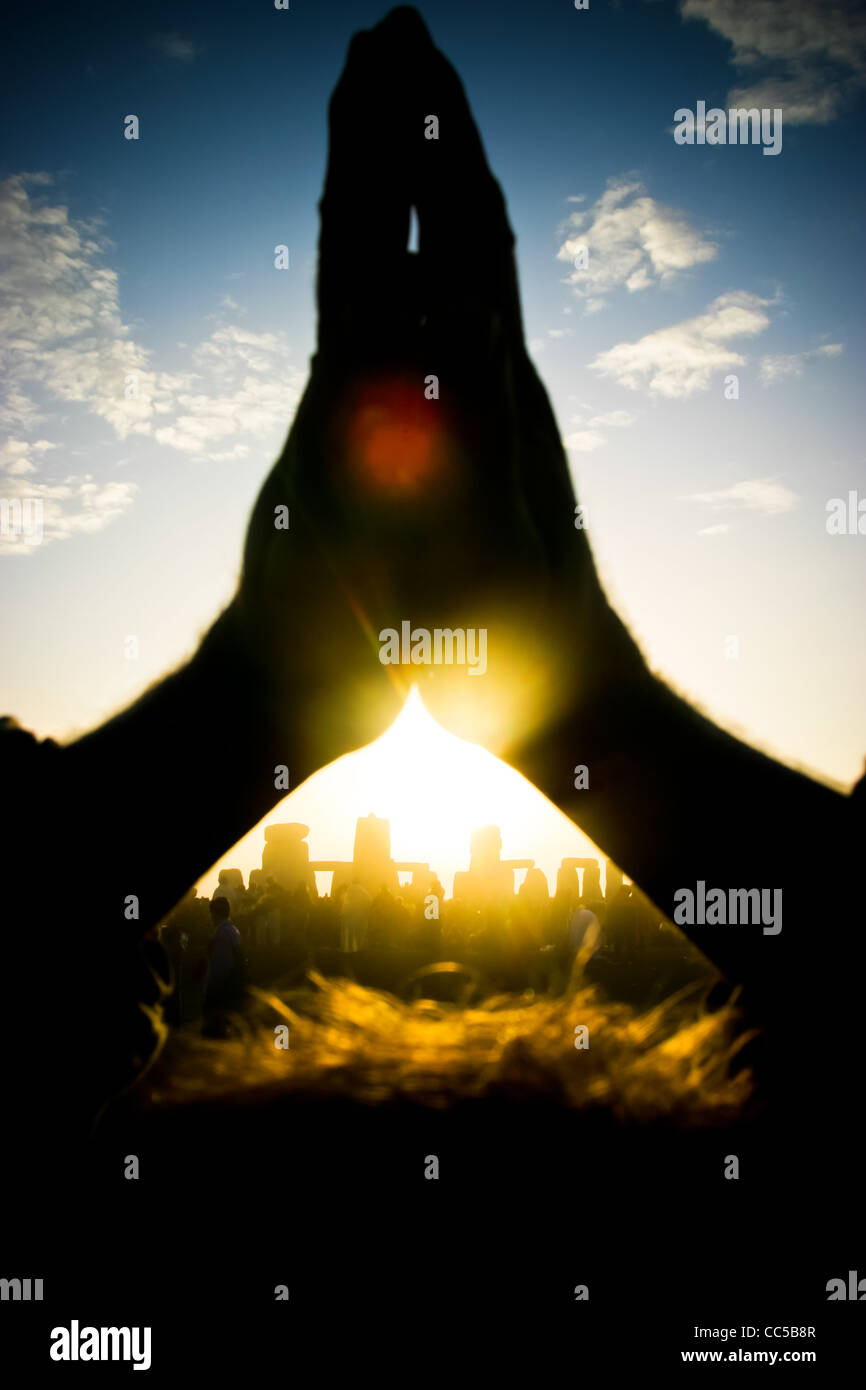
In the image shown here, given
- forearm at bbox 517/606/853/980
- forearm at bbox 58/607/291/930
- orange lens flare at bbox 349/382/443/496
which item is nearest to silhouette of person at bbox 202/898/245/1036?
forearm at bbox 58/607/291/930

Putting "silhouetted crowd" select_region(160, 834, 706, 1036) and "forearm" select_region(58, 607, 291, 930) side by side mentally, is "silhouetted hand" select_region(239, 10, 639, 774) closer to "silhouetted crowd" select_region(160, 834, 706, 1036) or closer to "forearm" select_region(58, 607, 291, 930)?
"forearm" select_region(58, 607, 291, 930)

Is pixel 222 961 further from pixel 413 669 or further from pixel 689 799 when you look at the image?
pixel 689 799

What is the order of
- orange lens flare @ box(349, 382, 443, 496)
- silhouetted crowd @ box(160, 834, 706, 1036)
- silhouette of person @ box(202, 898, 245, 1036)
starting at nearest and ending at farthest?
orange lens flare @ box(349, 382, 443, 496) → silhouette of person @ box(202, 898, 245, 1036) → silhouetted crowd @ box(160, 834, 706, 1036)

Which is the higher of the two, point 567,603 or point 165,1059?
point 567,603

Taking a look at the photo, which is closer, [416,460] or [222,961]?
[416,460]

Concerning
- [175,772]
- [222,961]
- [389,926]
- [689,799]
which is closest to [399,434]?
[175,772]

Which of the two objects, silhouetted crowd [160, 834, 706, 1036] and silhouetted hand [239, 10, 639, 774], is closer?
silhouetted hand [239, 10, 639, 774]

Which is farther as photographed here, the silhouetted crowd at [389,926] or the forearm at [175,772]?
the silhouetted crowd at [389,926]

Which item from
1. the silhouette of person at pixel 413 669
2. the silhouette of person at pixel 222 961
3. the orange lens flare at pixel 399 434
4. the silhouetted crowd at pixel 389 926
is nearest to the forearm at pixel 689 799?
the silhouette of person at pixel 413 669

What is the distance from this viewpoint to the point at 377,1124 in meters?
1.08

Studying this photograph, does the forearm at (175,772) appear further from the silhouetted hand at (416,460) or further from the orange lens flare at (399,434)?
the orange lens flare at (399,434)
